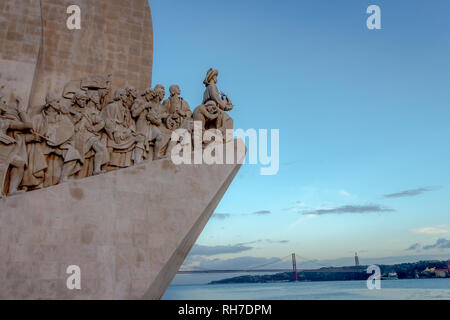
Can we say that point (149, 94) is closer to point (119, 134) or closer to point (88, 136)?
point (119, 134)

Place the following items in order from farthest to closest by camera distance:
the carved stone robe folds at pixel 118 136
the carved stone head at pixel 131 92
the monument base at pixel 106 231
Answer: the carved stone head at pixel 131 92, the carved stone robe folds at pixel 118 136, the monument base at pixel 106 231

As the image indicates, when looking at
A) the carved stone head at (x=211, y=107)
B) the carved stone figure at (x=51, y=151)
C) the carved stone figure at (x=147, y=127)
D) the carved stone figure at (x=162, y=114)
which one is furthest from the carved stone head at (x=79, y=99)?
the carved stone head at (x=211, y=107)

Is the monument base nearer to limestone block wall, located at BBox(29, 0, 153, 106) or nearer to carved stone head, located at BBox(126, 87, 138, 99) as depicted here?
carved stone head, located at BBox(126, 87, 138, 99)

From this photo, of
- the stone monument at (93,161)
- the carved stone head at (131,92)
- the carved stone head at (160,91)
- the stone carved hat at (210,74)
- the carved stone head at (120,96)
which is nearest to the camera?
the stone monument at (93,161)

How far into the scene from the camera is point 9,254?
5.75 meters

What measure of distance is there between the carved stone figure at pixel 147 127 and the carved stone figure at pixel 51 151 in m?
1.16

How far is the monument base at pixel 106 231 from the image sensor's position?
230 inches

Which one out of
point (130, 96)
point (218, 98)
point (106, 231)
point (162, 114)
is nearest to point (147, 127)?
point (162, 114)

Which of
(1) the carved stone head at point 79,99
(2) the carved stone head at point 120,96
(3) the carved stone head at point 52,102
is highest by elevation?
(2) the carved stone head at point 120,96

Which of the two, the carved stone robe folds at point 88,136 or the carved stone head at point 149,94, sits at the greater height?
the carved stone head at point 149,94

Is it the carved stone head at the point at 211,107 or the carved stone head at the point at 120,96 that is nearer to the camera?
the carved stone head at the point at 120,96

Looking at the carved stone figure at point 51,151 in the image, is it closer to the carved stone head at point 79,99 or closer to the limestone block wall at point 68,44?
the carved stone head at point 79,99
